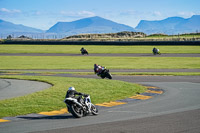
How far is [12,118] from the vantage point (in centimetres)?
1379

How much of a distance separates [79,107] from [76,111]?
20cm

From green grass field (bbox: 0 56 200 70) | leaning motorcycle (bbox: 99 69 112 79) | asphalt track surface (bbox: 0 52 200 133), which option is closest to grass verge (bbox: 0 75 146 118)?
asphalt track surface (bbox: 0 52 200 133)

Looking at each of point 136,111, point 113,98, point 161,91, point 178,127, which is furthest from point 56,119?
point 161,91

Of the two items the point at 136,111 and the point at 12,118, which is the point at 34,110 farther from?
the point at 136,111

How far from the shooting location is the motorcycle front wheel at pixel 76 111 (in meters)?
13.4

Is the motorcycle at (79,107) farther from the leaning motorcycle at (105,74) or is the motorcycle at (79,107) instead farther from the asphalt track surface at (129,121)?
the leaning motorcycle at (105,74)

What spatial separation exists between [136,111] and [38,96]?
5.82m

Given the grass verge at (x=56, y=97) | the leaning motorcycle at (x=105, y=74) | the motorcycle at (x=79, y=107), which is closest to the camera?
the motorcycle at (x=79, y=107)

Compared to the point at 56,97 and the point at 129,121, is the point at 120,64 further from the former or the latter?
the point at 129,121

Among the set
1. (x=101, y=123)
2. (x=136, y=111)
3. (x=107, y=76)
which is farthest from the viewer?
(x=107, y=76)

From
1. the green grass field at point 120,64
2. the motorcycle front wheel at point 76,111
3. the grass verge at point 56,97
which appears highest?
the motorcycle front wheel at point 76,111

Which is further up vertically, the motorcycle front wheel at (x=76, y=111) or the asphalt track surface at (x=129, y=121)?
the motorcycle front wheel at (x=76, y=111)

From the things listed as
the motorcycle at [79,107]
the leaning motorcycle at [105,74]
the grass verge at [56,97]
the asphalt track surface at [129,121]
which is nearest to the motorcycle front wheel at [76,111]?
the motorcycle at [79,107]

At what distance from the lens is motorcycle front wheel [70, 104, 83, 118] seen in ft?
44.0
